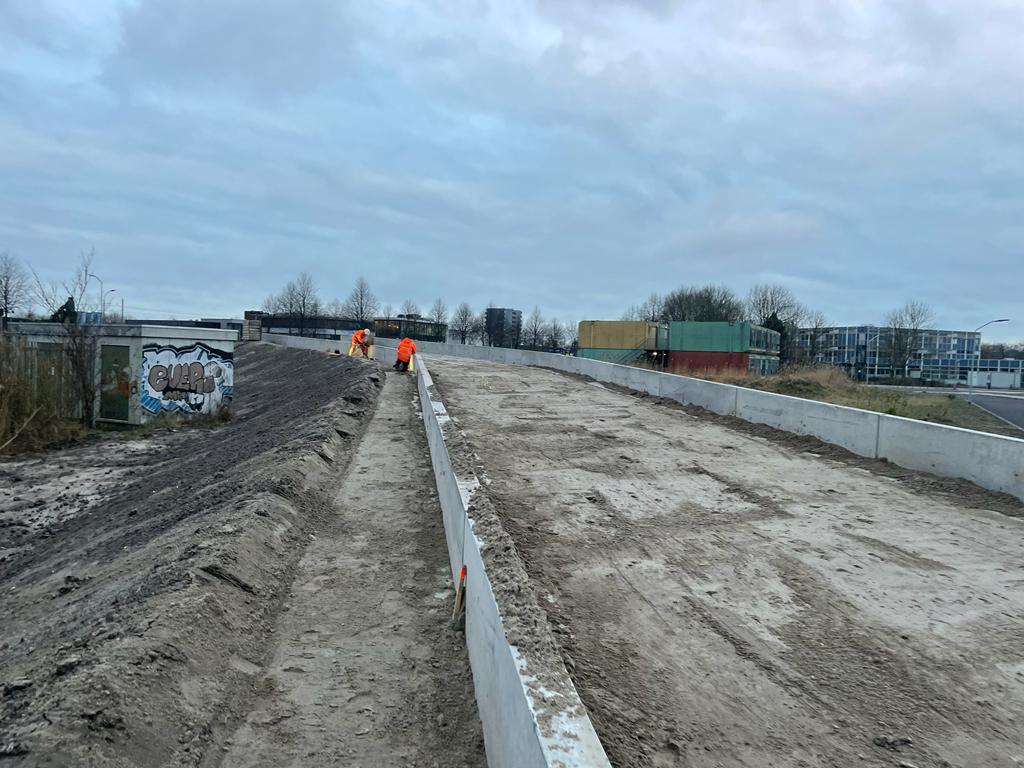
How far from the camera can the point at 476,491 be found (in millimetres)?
6602

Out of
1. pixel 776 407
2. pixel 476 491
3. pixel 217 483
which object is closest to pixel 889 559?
pixel 476 491

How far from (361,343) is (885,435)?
29530mm

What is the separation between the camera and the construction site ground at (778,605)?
357cm

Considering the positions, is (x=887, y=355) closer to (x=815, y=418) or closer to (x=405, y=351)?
(x=405, y=351)

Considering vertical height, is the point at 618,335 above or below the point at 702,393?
above

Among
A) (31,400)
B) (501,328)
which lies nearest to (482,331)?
(501,328)

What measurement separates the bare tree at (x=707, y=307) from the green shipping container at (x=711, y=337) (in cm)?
2756

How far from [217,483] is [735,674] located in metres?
9.35

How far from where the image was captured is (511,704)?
3199 mm

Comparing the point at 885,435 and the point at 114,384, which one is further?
the point at 114,384

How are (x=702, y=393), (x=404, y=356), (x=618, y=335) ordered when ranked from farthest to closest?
1. (x=618, y=335)
2. (x=404, y=356)
3. (x=702, y=393)

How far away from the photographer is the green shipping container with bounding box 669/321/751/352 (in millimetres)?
49750

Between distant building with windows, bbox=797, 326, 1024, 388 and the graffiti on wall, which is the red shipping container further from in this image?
distant building with windows, bbox=797, 326, 1024, 388

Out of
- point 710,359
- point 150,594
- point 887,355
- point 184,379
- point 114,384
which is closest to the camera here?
point 150,594
